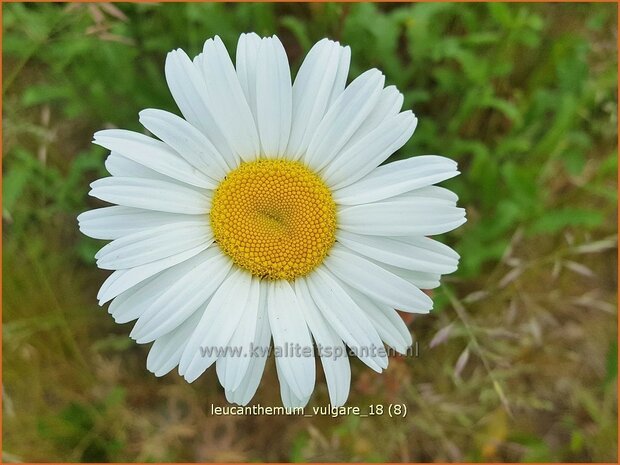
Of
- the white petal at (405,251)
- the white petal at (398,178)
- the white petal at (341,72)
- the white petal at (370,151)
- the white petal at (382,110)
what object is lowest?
the white petal at (405,251)

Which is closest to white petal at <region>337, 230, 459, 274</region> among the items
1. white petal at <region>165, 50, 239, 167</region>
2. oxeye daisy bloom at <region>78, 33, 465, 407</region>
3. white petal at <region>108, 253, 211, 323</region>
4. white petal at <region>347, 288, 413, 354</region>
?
oxeye daisy bloom at <region>78, 33, 465, 407</region>

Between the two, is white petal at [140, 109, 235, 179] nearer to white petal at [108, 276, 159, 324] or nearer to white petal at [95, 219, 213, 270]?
white petal at [95, 219, 213, 270]

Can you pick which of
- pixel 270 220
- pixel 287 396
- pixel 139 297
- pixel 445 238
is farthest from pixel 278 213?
pixel 445 238

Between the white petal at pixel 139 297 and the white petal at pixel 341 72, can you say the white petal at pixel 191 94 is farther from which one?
the white petal at pixel 139 297

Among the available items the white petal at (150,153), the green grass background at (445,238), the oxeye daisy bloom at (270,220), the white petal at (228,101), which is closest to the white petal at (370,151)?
the oxeye daisy bloom at (270,220)

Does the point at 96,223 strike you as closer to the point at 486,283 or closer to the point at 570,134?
the point at 486,283

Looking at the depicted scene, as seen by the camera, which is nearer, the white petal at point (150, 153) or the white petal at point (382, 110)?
the white petal at point (150, 153)
